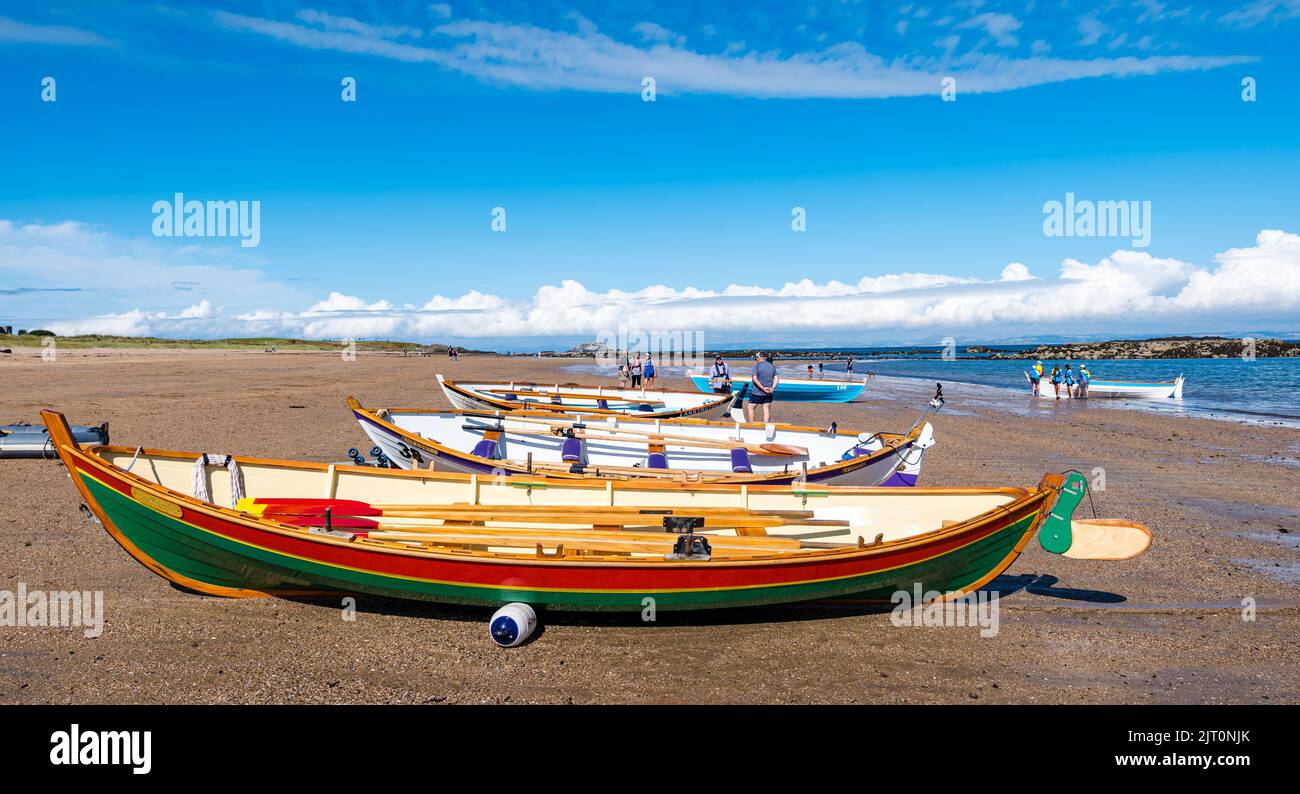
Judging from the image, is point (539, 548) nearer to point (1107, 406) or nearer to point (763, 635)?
point (763, 635)

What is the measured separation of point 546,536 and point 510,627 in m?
1.04

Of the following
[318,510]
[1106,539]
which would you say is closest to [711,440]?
[1106,539]

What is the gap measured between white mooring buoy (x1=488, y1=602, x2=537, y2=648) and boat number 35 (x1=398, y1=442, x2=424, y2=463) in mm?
6556

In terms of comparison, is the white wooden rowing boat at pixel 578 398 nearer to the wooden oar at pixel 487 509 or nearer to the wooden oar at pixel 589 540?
the wooden oar at pixel 487 509

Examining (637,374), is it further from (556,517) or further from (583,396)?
(556,517)

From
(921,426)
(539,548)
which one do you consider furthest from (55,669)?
(921,426)

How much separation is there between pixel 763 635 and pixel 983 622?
2455mm

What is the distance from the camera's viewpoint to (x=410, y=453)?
12562 millimetres

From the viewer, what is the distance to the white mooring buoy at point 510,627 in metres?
6.29

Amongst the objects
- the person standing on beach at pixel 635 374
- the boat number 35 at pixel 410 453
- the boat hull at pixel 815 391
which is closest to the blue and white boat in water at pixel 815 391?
the boat hull at pixel 815 391

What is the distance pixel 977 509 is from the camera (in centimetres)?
812

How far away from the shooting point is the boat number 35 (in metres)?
12.3

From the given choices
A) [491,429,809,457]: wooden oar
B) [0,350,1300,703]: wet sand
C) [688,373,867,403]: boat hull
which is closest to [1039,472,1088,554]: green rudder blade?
[0,350,1300,703]: wet sand

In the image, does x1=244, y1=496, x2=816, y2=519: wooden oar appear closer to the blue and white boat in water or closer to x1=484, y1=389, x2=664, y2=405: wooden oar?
x1=484, y1=389, x2=664, y2=405: wooden oar
